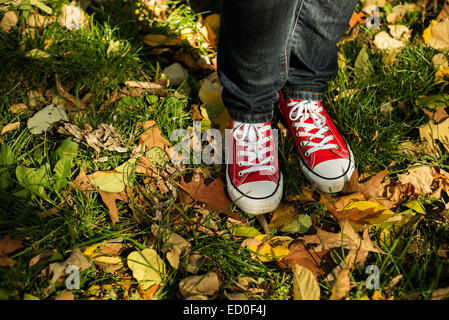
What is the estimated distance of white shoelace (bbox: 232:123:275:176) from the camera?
57.7 inches

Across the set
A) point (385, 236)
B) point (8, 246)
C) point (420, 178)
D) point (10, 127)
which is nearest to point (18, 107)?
point (10, 127)

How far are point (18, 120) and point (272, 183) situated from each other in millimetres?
1233

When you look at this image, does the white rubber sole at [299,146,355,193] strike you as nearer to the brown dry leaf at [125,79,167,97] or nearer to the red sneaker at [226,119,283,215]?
the red sneaker at [226,119,283,215]

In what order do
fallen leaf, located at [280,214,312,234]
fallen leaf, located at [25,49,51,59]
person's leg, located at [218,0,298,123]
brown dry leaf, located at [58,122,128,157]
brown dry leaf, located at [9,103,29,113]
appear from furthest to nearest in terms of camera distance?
fallen leaf, located at [25,49,51,59] → brown dry leaf, located at [9,103,29,113] → brown dry leaf, located at [58,122,128,157] → fallen leaf, located at [280,214,312,234] → person's leg, located at [218,0,298,123]

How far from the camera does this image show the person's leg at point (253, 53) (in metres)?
1.04

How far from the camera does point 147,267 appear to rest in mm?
1244

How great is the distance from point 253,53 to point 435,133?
102 cm

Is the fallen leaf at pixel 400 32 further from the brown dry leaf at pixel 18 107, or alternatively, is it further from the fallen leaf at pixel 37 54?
the brown dry leaf at pixel 18 107

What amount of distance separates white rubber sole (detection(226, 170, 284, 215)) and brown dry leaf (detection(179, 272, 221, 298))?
0.33 meters

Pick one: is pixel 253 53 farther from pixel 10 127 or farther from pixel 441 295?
pixel 10 127

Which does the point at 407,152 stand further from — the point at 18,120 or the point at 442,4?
the point at 18,120

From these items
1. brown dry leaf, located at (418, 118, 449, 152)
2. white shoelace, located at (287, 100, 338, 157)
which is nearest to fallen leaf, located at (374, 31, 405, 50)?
brown dry leaf, located at (418, 118, 449, 152)

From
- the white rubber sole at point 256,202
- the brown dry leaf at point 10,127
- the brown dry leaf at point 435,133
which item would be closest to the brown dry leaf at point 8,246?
the brown dry leaf at point 10,127
